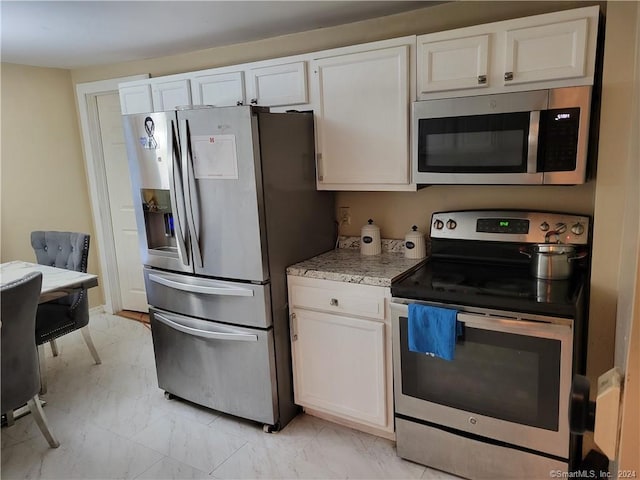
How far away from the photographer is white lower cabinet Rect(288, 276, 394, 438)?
2189 mm

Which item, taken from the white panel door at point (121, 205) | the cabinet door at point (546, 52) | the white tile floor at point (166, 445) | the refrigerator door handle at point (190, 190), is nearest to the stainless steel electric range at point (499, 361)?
the white tile floor at point (166, 445)

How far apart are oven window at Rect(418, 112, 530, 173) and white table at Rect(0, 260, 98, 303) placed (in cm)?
202

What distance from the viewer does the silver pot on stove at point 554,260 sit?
1.98 metres

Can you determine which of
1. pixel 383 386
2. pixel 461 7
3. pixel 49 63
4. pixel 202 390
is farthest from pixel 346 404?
pixel 49 63

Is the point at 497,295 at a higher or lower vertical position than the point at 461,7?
lower

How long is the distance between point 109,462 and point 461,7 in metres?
2.88

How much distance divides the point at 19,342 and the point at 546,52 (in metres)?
2.68

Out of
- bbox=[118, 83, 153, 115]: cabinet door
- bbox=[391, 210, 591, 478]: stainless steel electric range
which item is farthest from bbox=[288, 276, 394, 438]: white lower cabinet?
bbox=[118, 83, 153, 115]: cabinet door

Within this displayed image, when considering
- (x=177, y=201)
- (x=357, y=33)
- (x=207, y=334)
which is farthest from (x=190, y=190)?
(x=357, y=33)

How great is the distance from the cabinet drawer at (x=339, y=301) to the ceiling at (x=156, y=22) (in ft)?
4.68

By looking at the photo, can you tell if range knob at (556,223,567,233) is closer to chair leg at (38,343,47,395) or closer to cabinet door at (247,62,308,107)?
cabinet door at (247,62,308,107)

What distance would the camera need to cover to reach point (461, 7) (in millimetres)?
2264

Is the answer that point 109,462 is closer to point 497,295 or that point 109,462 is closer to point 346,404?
point 346,404

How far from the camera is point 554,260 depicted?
1.99m
